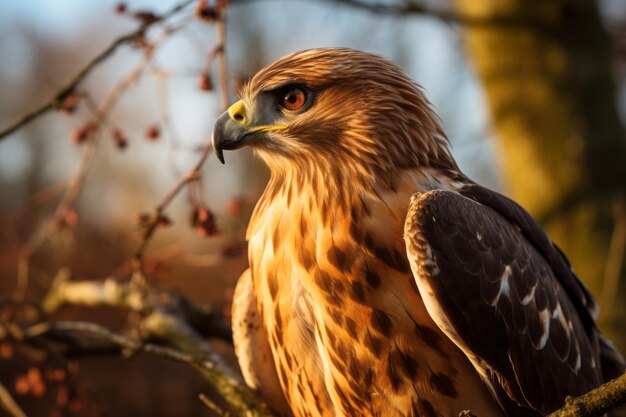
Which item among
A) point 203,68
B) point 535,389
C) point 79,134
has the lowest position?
point 535,389

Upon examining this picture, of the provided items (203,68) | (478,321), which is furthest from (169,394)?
(478,321)

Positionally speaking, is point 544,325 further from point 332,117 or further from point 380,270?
point 332,117

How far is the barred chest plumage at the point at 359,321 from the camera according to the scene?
9.52 feet

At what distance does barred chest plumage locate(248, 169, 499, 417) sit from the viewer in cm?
290

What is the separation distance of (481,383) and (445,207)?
2.27ft

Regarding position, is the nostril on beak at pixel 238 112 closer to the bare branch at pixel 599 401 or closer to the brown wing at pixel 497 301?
the brown wing at pixel 497 301

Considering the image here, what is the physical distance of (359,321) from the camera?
9.61 ft

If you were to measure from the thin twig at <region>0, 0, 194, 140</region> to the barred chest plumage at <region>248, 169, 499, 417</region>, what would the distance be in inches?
43.2

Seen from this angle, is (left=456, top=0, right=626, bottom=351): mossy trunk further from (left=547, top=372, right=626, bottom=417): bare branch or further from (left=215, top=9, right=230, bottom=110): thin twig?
(left=547, top=372, right=626, bottom=417): bare branch

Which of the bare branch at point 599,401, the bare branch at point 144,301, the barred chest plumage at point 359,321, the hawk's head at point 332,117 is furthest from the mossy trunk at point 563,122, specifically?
the bare branch at point 599,401

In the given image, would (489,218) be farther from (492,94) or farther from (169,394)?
(169,394)

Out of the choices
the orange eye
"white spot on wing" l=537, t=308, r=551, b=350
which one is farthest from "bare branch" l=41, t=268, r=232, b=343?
"white spot on wing" l=537, t=308, r=551, b=350

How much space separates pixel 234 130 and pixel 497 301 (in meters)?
1.25

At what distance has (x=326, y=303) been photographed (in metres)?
2.98
